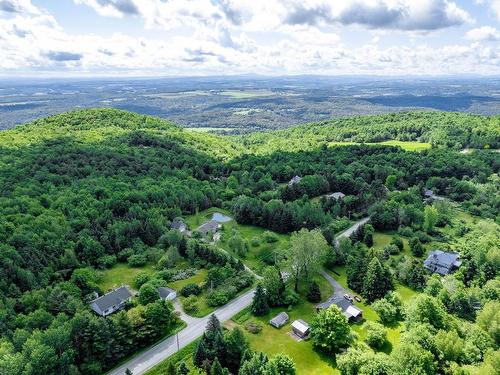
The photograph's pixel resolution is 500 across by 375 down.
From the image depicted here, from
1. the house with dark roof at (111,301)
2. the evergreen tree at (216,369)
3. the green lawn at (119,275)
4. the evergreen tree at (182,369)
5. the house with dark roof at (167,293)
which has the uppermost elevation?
the evergreen tree at (216,369)

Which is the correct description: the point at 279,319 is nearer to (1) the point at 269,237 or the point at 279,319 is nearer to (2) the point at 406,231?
(1) the point at 269,237

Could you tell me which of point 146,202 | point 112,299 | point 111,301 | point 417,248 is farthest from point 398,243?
point 146,202

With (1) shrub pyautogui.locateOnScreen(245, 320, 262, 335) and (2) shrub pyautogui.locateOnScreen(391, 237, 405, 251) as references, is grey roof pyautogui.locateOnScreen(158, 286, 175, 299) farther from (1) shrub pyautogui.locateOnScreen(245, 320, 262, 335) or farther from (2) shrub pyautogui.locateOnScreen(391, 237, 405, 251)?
(2) shrub pyautogui.locateOnScreen(391, 237, 405, 251)

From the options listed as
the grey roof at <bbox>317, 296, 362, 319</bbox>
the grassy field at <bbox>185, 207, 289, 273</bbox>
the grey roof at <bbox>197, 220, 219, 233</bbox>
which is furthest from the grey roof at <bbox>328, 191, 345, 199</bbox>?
the grey roof at <bbox>317, 296, 362, 319</bbox>

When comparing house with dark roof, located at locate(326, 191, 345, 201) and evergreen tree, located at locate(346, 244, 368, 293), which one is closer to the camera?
evergreen tree, located at locate(346, 244, 368, 293)

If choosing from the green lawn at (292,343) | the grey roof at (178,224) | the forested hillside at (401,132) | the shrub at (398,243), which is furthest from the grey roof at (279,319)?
the forested hillside at (401,132)

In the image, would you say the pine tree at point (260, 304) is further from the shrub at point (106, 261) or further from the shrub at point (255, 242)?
the shrub at point (106, 261)

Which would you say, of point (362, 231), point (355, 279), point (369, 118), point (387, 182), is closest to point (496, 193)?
point (387, 182)
